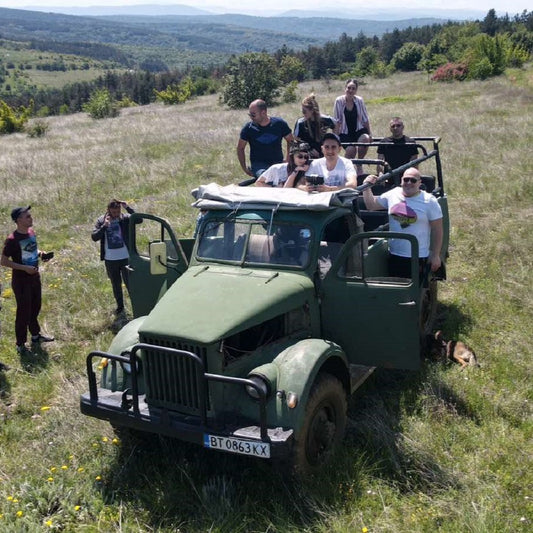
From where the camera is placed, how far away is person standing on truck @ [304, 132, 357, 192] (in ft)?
22.3

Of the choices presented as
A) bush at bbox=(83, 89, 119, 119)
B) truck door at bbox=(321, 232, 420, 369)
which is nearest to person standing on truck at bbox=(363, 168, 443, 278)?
truck door at bbox=(321, 232, 420, 369)

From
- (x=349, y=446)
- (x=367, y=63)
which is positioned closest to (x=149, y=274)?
(x=349, y=446)

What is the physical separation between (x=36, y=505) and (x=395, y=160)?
676 centimetres

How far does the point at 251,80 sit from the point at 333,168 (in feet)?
94.6

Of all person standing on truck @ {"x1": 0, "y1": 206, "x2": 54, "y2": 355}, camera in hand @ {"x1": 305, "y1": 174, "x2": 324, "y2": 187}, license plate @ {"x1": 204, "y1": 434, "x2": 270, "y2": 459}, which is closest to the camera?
license plate @ {"x1": 204, "y1": 434, "x2": 270, "y2": 459}

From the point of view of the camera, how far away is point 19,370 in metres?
7.33

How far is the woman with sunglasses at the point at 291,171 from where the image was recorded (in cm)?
690

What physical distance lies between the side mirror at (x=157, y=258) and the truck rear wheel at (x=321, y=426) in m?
1.90

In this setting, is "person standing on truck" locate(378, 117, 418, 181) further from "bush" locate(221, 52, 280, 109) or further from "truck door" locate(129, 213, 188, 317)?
"bush" locate(221, 52, 280, 109)

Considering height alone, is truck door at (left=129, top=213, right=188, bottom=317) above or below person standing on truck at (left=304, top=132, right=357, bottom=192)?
below

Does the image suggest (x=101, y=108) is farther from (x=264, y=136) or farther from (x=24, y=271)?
(x=24, y=271)

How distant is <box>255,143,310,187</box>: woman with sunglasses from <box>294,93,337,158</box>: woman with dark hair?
1.28m

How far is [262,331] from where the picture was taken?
5.25 meters

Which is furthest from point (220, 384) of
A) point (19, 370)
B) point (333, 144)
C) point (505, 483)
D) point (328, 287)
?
point (19, 370)
